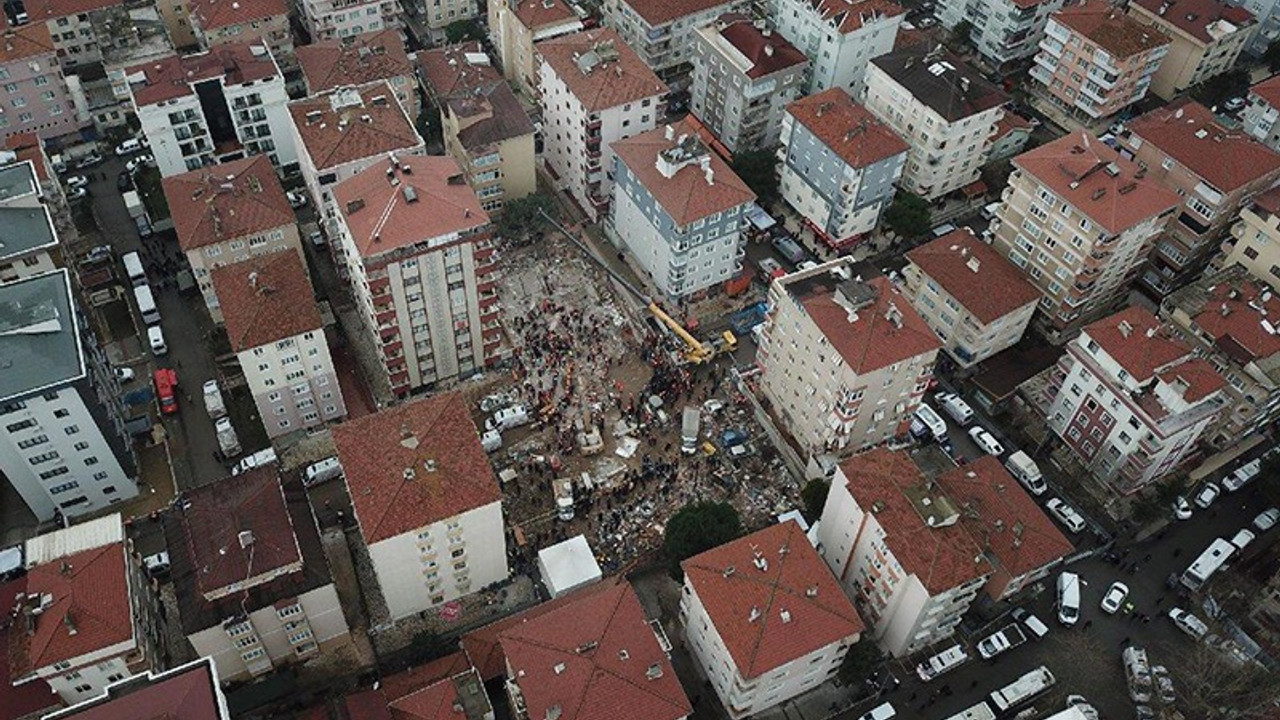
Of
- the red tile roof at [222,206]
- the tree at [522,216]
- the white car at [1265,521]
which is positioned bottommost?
the white car at [1265,521]

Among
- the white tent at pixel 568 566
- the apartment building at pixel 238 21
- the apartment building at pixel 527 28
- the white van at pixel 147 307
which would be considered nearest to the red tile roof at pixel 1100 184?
the white tent at pixel 568 566

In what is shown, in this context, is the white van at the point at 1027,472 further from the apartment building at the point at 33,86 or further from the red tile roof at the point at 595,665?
the apartment building at the point at 33,86

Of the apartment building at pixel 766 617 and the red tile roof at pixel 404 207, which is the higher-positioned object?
the red tile roof at pixel 404 207

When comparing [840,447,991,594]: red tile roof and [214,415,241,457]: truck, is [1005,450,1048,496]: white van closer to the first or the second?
[840,447,991,594]: red tile roof

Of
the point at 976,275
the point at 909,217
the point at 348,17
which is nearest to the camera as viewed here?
the point at 976,275

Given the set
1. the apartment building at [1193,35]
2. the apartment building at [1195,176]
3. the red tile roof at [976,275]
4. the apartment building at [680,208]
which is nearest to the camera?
the red tile roof at [976,275]

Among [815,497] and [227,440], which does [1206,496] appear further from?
[227,440]

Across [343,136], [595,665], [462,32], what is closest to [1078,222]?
[595,665]
